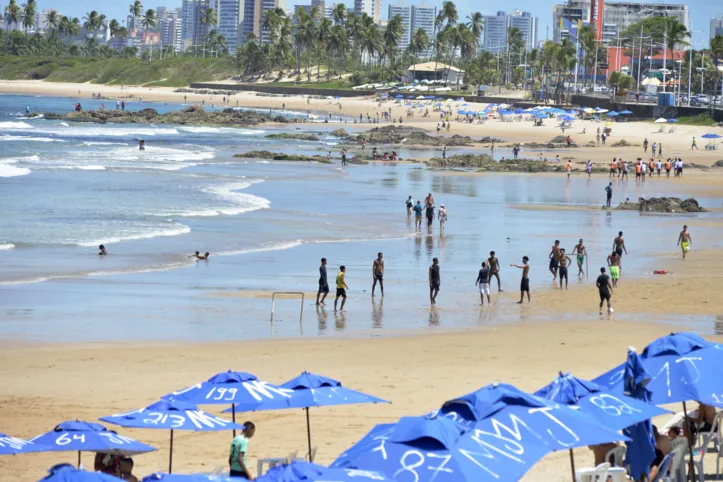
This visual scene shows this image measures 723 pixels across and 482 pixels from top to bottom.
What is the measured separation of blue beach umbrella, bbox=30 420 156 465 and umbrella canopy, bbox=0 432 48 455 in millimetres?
42

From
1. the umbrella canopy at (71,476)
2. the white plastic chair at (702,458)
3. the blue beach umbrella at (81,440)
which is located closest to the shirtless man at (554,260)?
the white plastic chair at (702,458)

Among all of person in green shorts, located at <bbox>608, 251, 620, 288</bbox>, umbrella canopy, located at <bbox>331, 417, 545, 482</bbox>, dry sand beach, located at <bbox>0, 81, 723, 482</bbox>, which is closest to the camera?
umbrella canopy, located at <bbox>331, 417, 545, 482</bbox>

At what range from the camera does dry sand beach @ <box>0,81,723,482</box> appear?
1209 cm

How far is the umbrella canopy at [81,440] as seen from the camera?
8516mm

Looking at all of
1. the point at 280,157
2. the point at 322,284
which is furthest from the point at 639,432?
the point at 280,157

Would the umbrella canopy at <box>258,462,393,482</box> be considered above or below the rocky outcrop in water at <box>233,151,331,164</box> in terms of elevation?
below

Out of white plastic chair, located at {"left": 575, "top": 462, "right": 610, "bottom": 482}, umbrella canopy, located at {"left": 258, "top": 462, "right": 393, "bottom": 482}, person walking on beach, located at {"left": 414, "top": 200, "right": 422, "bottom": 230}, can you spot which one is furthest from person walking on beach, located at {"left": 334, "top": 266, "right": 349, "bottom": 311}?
umbrella canopy, located at {"left": 258, "top": 462, "right": 393, "bottom": 482}

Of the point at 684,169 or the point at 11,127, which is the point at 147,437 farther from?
the point at 11,127

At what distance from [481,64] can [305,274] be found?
146 metres

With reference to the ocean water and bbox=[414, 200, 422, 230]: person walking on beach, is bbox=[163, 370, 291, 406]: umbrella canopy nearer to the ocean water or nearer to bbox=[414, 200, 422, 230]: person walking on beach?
the ocean water

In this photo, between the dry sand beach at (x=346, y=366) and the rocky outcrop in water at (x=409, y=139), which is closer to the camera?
the dry sand beach at (x=346, y=366)

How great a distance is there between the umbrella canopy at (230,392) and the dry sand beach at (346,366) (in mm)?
1380

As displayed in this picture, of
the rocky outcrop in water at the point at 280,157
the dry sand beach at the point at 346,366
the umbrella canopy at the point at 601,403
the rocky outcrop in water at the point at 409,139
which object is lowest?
the dry sand beach at the point at 346,366

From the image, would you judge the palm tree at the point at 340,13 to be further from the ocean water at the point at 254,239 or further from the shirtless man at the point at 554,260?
the shirtless man at the point at 554,260
